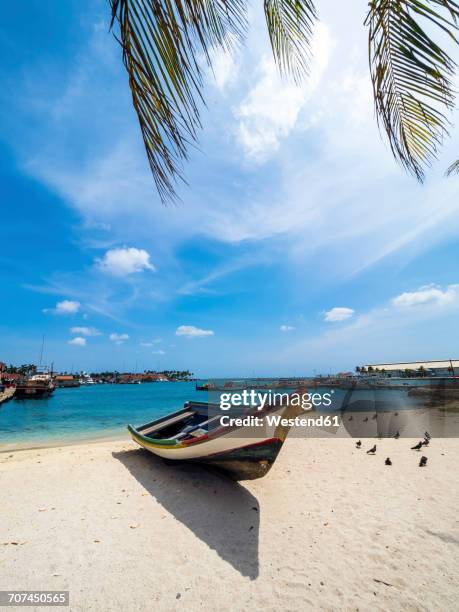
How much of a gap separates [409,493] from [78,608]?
6636 millimetres

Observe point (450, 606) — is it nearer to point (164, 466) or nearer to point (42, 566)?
point (42, 566)

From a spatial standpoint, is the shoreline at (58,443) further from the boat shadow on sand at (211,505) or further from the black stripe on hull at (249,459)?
the black stripe on hull at (249,459)

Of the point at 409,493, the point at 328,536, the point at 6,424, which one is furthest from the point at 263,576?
the point at 6,424

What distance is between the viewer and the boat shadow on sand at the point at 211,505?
4414 mm

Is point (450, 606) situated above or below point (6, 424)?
above

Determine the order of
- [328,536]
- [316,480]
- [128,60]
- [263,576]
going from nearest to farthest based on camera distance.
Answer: [128,60] < [263,576] < [328,536] < [316,480]

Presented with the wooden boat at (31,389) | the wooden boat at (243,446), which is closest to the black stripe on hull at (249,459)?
the wooden boat at (243,446)

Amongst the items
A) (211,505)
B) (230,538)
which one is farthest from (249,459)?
(211,505)

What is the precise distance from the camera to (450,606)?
344cm

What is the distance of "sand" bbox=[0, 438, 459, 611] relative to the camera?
3629 millimetres

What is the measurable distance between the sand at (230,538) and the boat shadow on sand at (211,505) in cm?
3

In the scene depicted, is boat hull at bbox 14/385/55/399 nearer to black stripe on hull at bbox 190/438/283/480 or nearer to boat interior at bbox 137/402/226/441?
boat interior at bbox 137/402/226/441

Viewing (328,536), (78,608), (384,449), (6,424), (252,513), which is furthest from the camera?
(6,424)

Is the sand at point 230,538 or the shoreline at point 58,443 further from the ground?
the sand at point 230,538
